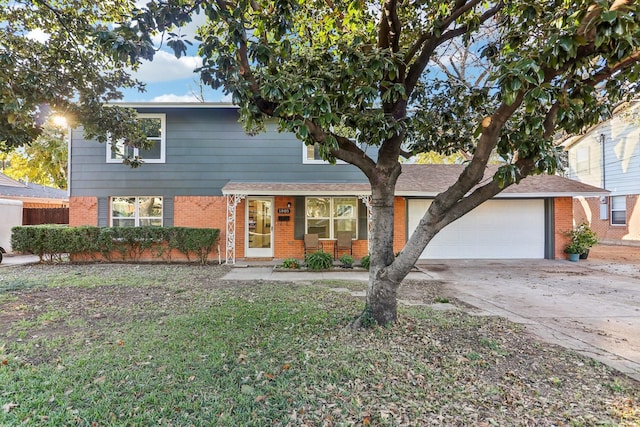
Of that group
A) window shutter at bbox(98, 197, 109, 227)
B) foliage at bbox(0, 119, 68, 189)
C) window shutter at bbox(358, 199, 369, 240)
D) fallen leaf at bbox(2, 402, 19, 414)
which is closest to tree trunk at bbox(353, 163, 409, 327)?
fallen leaf at bbox(2, 402, 19, 414)

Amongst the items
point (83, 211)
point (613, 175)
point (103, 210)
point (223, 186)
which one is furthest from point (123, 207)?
point (613, 175)

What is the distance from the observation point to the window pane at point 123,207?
11859 mm

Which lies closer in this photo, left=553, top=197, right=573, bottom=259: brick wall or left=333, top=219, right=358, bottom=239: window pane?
left=333, top=219, right=358, bottom=239: window pane

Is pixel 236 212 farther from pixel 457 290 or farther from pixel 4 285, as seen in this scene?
pixel 457 290

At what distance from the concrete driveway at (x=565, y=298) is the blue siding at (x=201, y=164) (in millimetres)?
5140

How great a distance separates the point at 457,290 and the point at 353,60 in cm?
572

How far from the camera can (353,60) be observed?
4.14m

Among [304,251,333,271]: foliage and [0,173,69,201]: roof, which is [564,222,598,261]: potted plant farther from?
[0,173,69,201]: roof

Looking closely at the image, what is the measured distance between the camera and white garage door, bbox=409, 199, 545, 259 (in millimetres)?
12633

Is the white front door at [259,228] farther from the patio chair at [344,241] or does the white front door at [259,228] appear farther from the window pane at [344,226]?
the patio chair at [344,241]

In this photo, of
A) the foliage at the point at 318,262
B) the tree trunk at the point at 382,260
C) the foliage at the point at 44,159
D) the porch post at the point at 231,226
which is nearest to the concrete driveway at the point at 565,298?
the tree trunk at the point at 382,260

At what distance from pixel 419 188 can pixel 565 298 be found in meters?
5.62

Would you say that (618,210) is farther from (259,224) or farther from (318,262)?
(259,224)

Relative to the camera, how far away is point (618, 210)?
17938 millimetres
